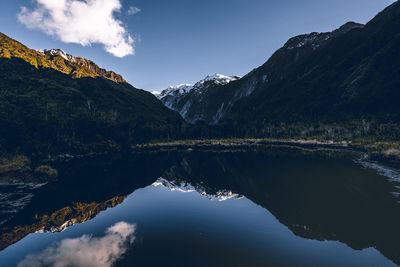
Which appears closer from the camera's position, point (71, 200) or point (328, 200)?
point (328, 200)

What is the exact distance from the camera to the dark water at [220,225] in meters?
20.4

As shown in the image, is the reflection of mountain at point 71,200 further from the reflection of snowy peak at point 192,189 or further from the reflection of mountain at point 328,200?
the reflection of mountain at point 328,200

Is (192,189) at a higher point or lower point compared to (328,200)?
lower

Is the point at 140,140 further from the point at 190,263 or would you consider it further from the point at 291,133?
the point at 190,263

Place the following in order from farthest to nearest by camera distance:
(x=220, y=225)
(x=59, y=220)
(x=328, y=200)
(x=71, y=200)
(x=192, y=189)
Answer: (x=192, y=189), (x=71, y=200), (x=328, y=200), (x=59, y=220), (x=220, y=225)

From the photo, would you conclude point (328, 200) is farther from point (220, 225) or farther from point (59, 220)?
point (59, 220)

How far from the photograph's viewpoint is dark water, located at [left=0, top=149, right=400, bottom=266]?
66.8 feet

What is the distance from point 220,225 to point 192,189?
2104cm

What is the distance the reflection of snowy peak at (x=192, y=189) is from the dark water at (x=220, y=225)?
0.25 metres

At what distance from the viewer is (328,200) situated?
3584 centimetres

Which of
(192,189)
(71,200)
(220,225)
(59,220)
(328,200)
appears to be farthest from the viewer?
(192,189)

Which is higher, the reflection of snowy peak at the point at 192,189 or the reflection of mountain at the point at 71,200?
the reflection of mountain at the point at 71,200

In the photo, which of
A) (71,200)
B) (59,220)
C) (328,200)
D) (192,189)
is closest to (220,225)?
(192,189)

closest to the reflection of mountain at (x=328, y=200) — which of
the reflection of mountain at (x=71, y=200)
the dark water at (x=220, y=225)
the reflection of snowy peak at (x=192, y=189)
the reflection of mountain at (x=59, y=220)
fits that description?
the dark water at (x=220, y=225)
